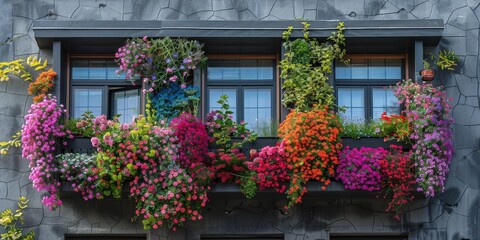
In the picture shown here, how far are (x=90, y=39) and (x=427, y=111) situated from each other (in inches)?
225

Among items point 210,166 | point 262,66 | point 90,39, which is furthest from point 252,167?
point 90,39

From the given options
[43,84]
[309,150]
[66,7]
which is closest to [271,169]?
[309,150]

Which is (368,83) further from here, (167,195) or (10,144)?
(10,144)

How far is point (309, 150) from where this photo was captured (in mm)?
17078

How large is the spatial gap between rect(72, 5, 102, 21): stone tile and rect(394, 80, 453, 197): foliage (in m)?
5.54

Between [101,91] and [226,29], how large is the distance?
2482 millimetres

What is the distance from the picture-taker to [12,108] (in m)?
18.3

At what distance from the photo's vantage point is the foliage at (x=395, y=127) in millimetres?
17531

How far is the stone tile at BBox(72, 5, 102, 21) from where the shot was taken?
18.7m

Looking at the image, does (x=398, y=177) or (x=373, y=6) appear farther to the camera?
(x=373, y=6)

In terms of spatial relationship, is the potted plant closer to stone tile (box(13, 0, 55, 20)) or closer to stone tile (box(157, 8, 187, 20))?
stone tile (box(157, 8, 187, 20))

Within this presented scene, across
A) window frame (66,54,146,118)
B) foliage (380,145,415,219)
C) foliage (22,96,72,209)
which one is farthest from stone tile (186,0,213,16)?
foliage (380,145,415,219)

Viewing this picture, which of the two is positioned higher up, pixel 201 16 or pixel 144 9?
pixel 144 9

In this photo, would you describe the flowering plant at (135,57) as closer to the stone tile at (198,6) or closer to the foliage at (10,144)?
the stone tile at (198,6)
